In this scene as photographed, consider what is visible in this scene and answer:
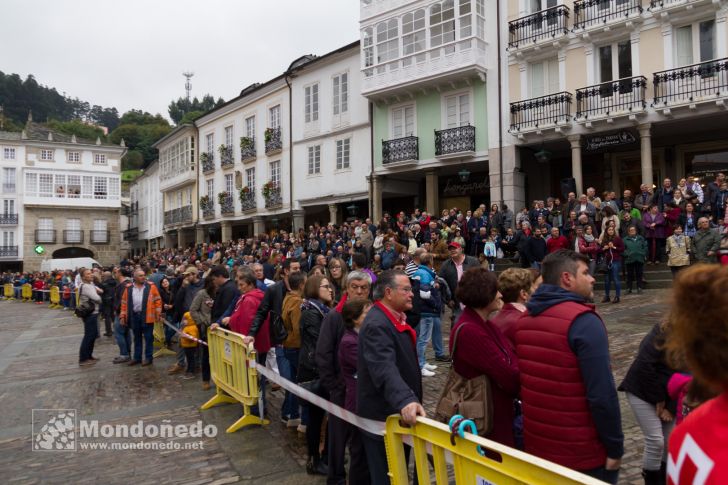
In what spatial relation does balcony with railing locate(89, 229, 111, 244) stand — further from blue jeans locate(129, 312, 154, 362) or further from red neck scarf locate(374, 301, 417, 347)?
red neck scarf locate(374, 301, 417, 347)

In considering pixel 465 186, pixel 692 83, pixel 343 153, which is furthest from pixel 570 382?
pixel 343 153

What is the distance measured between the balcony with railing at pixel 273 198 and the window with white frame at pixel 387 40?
389 inches

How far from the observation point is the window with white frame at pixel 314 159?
91.0 feet

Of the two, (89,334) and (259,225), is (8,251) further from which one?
(89,334)

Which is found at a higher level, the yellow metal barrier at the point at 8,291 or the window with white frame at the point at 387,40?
the window with white frame at the point at 387,40

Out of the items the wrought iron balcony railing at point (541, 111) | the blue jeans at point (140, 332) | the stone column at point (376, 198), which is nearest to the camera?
the blue jeans at point (140, 332)

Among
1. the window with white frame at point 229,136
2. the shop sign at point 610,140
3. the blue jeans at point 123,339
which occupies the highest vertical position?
the window with white frame at point 229,136

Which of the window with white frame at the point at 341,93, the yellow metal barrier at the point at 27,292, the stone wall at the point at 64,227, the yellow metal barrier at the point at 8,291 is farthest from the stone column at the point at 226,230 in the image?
the stone wall at the point at 64,227

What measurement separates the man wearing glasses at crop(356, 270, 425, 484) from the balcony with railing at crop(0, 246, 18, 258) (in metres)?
57.2

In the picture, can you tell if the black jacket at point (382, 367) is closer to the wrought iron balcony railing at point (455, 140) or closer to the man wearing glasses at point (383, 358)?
the man wearing glasses at point (383, 358)

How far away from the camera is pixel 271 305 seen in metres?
6.40

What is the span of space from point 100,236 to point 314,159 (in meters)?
36.5

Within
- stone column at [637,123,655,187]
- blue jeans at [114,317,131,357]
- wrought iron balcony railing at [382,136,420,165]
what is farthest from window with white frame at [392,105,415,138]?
blue jeans at [114,317,131,357]

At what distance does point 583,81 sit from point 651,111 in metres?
2.65
